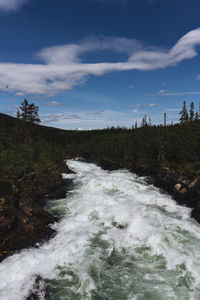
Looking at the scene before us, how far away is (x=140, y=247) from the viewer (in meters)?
15.6

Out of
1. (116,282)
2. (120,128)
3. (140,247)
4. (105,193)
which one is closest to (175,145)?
(105,193)

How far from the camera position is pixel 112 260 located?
13992 millimetres

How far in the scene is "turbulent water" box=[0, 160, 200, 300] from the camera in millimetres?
10969

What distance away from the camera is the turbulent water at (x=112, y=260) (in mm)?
10969

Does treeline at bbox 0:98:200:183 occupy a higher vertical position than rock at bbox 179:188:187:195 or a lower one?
higher

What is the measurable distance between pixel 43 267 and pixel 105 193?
18.4m

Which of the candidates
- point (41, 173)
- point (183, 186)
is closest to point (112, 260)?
point (41, 173)

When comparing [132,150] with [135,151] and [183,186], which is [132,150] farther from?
[183,186]

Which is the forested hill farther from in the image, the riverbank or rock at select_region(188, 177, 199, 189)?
rock at select_region(188, 177, 199, 189)

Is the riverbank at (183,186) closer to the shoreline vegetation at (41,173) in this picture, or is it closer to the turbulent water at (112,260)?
the shoreline vegetation at (41,173)

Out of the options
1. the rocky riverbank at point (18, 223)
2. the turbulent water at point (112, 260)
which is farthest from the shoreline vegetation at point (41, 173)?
the turbulent water at point (112, 260)

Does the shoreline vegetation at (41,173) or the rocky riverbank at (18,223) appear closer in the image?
the rocky riverbank at (18,223)

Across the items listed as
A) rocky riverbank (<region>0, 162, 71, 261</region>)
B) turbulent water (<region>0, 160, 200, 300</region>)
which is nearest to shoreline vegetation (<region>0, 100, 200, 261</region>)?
rocky riverbank (<region>0, 162, 71, 261</region>)

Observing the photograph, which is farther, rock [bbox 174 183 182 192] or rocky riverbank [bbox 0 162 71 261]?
rock [bbox 174 183 182 192]
